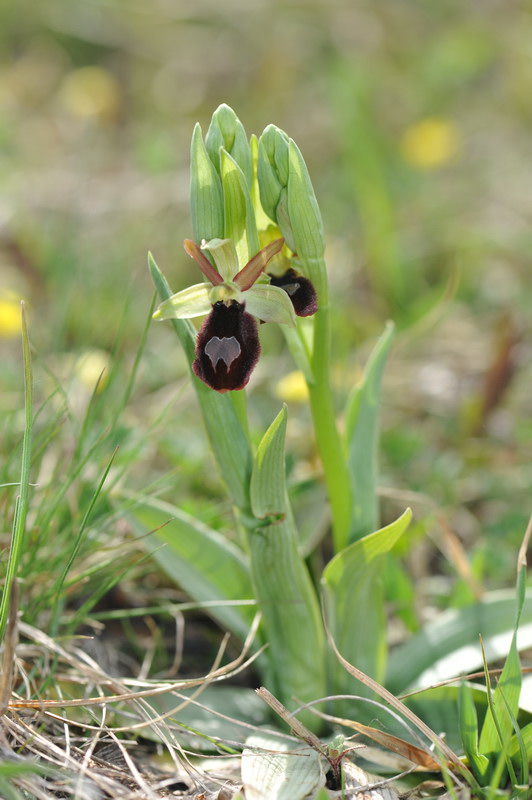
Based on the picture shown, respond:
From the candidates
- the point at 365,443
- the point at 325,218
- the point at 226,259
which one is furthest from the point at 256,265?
the point at 325,218

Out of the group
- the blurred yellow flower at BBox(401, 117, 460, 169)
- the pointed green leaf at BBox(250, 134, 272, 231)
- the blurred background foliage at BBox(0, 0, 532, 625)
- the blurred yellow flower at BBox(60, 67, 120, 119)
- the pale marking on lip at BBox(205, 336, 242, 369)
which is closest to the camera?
the pale marking on lip at BBox(205, 336, 242, 369)

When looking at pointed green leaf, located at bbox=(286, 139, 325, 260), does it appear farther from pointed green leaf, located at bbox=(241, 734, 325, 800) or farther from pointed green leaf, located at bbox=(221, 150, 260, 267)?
pointed green leaf, located at bbox=(241, 734, 325, 800)

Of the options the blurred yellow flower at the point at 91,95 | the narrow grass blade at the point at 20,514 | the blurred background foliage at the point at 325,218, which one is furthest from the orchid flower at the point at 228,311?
the blurred yellow flower at the point at 91,95

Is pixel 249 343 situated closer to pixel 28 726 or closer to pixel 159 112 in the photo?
pixel 28 726

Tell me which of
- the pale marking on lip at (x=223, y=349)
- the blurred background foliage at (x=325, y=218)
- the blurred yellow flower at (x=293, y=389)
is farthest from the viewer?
the blurred yellow flower at (x=293, y=389)

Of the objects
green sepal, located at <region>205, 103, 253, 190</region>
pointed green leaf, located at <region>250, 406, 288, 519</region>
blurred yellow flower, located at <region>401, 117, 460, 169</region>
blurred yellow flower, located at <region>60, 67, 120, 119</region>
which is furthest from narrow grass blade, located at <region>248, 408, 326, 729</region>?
blurred yellow flower, located at <region>60, 67, 120, 119</region>

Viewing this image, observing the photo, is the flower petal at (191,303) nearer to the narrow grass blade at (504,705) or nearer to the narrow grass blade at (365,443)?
the narrow grass blade at (365,443)
